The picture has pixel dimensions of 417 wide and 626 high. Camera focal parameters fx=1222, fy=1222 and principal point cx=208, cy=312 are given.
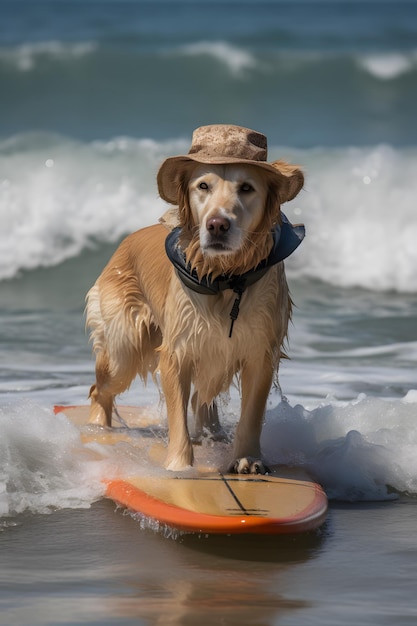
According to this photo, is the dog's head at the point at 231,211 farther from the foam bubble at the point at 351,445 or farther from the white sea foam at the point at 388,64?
the white sea foam at the point at 388,64

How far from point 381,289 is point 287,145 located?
5.09 metres

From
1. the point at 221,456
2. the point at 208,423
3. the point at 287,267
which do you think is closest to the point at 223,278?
the point at 221,456

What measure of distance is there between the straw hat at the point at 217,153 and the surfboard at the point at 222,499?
47.0 inches

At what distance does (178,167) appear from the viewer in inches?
198

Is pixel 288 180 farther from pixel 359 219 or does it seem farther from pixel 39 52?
pixel 39 52

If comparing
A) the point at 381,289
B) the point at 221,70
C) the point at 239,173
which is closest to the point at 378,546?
the point at 239,173

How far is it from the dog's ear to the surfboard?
47.0 inches

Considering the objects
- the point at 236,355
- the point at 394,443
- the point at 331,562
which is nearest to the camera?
the point at 331,562

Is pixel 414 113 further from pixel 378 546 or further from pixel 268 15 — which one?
pixel 378 546

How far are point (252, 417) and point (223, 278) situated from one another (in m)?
0.68

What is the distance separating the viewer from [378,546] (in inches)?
183

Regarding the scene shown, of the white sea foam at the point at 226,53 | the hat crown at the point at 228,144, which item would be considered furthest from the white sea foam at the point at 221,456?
the white sea foam at the point at 226,53

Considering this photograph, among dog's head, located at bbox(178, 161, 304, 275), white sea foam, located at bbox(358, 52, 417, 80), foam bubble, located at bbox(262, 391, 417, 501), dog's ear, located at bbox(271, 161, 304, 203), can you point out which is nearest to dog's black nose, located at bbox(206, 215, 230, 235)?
dog's head, located at bbox(178, 161, 304, 275)

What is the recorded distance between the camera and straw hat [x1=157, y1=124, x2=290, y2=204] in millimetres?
4895
